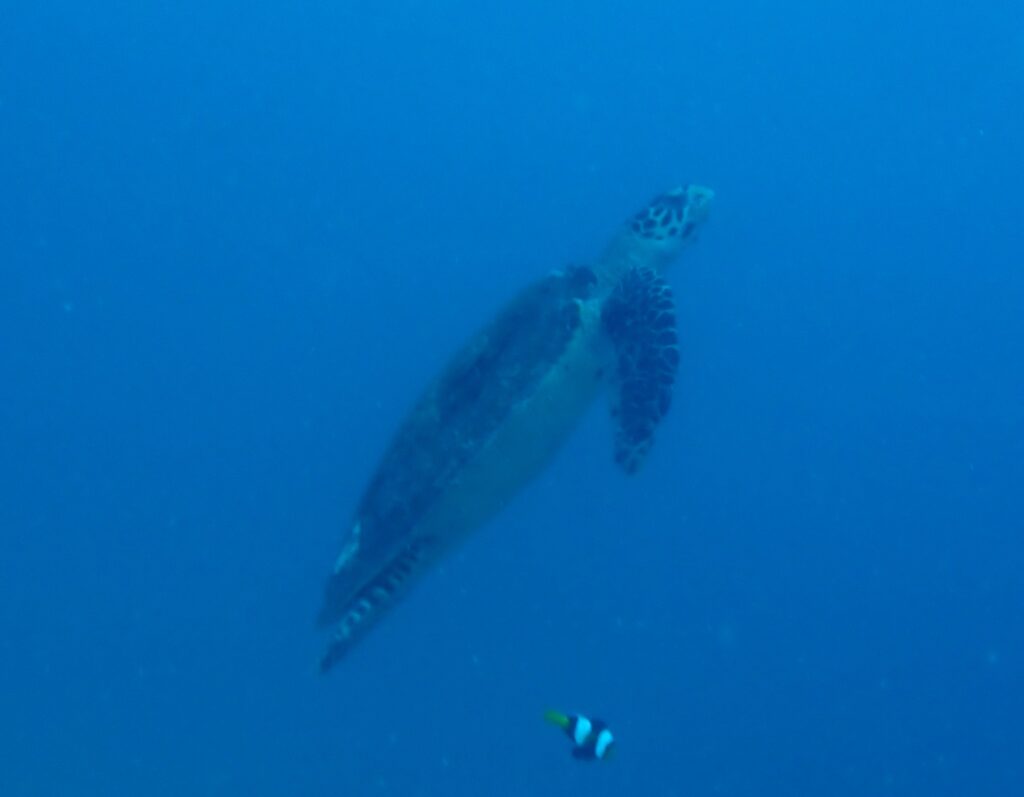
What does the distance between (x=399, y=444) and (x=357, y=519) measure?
595mm

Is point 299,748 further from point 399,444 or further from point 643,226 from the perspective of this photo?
point 643,226

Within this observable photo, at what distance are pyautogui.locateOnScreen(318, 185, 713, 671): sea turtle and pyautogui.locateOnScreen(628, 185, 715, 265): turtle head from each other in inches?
37.4

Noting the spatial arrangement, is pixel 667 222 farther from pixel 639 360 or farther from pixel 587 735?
pixel 587 735

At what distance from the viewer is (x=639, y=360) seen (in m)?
7.50

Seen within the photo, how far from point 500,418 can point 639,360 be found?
3.89ft

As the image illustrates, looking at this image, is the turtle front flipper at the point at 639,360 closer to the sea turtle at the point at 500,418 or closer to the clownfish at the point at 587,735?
the sea turtle at the point at 500,418

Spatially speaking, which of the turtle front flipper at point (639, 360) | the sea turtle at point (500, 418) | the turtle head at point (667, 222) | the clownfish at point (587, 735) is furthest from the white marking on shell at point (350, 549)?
the turtle head at point (667, 222)

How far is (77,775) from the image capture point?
12.4 meters

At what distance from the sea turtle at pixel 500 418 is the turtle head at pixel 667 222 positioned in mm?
950

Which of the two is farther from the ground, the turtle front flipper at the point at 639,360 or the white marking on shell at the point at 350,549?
the turtle front flipper at the point at 639,360

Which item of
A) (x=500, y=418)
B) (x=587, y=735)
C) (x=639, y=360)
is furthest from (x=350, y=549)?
(x=587, y=735)

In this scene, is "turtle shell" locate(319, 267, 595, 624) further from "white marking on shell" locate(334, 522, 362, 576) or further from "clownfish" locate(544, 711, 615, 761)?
"clownfish" locate(544, 711, 615, 761)

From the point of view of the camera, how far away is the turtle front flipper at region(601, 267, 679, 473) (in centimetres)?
725

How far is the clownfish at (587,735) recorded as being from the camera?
15.6 feet
